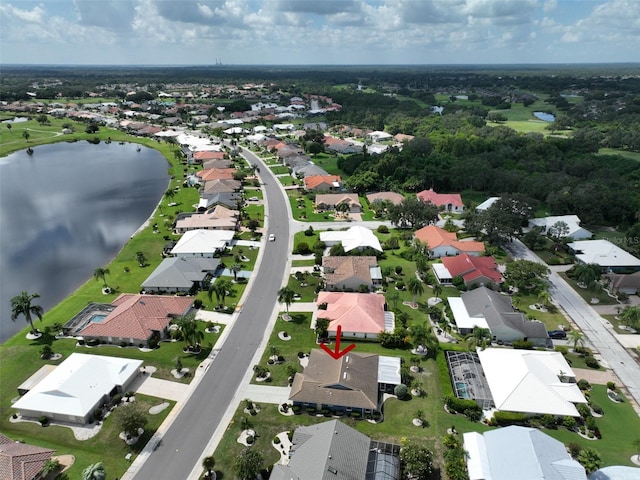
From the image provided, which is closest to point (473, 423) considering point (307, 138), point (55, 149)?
point (307, 138)

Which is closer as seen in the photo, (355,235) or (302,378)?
(302,378)

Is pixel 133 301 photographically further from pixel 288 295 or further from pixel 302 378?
pixel 302 378

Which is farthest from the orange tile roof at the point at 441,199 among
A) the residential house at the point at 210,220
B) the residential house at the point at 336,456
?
the residential house at the point at 336,456

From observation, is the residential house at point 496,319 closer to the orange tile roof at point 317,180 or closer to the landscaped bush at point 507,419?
the landscaped bush at point 507,419

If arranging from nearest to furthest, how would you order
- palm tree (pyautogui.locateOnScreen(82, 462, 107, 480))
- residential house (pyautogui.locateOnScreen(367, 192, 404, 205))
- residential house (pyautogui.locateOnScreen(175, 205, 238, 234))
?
1. palm tree (pyautogui.locateOnScreen(82, 462, 107, 480))
2. residential house (pyautogui.locateOnScreen(175, 205, 238, 234))
3. residential house (pyautogui.locateOnScreen(367, 192, 404, 205))

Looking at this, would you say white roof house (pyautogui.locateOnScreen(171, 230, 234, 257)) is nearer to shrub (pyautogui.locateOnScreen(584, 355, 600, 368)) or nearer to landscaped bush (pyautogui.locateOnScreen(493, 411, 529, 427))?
landscaped bush (pyautogui.locateOnScreen(493, 411, 529, 427))

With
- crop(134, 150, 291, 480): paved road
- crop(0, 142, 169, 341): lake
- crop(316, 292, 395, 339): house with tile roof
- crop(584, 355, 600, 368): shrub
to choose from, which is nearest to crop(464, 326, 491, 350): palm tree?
crop(316, 292, 395, 339): house with tile roof

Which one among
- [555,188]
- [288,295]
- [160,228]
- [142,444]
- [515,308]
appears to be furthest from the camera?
[555,188]
